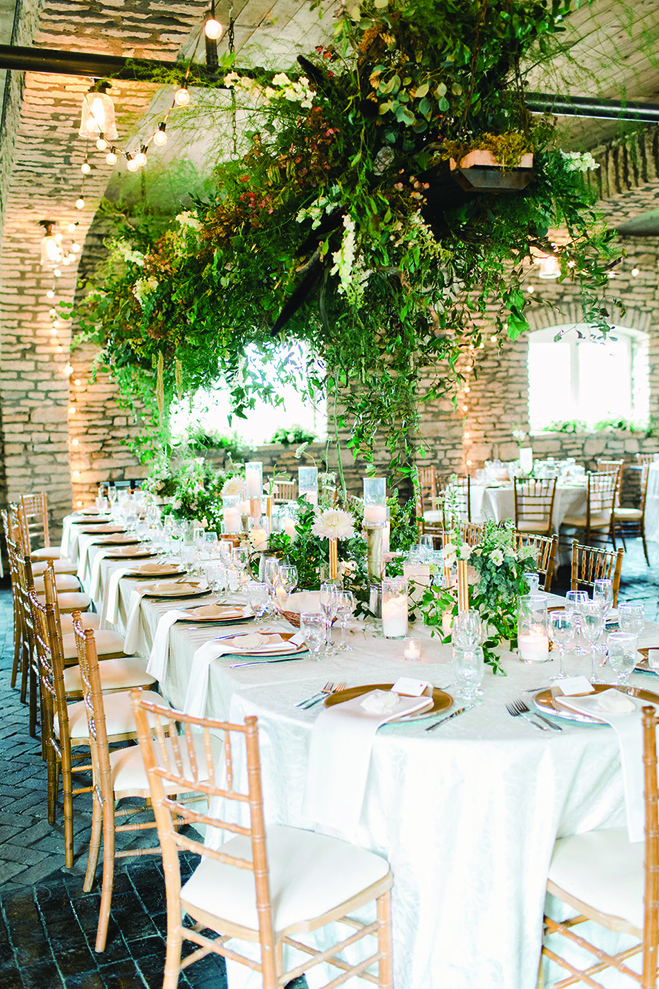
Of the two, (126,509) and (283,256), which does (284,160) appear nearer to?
(283,256)

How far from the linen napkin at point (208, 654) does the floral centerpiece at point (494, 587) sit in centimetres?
52

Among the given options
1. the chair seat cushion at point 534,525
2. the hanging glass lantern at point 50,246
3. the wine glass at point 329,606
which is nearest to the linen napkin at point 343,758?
the wine glass at point 329,606

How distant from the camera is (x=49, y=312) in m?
8.48

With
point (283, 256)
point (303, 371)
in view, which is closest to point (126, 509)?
point (303, 371)

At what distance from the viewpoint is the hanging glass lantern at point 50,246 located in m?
7.54

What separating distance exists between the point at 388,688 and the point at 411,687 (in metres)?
0.08

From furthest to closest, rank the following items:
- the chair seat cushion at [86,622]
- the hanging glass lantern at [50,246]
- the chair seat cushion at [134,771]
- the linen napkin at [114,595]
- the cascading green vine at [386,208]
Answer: the hanging glass lantern at [50,246] < the chair seat cushion at [86,622] < the linen napkin at [114,595] < the chair seat cushion at [134,771] < the cascading green vine at [386,208]

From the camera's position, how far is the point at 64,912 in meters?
2.78

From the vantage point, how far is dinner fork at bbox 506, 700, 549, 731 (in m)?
1.96

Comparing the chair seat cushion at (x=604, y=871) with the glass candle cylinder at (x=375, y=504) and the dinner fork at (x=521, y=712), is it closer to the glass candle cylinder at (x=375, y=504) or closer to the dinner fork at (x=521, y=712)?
the dinner fork at (x=521, y=712)

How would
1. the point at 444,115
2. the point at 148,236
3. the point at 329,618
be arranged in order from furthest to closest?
1. the point at 148,236
2. the point at 329,618
3. the point at 444,115

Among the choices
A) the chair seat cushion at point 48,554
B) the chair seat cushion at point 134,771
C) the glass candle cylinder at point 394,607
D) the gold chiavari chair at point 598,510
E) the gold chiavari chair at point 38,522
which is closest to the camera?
the chair seat cushion at point 134,771

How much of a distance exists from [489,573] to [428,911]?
97 centimetres

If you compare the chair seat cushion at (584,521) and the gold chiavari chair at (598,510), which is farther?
the chair seat cushion at (584,521)
